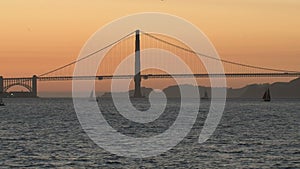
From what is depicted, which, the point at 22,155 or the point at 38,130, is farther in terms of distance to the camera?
the point at 38,130

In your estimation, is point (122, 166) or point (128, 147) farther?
point (128, 147)

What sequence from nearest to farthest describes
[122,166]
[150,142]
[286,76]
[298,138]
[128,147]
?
[122,166]
[128,147]
[150,142]
[298,138]
[286,76]

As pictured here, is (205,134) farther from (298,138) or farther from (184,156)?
(184,156)

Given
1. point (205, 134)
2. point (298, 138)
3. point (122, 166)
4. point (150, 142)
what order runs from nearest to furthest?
1. point (122, 166)
2. point (150, 142)
3. point (298, 138)
4. point (205, 134)

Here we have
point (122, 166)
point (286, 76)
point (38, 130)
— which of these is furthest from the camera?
point (286, 76)

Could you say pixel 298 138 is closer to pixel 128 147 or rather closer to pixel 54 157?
pixel 128 147

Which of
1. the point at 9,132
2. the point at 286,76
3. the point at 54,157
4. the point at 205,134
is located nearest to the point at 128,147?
the point at 54,157

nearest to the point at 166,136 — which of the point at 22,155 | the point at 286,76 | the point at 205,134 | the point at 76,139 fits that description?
the point at 205,134

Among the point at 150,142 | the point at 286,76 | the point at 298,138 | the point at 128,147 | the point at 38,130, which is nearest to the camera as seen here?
the point at 128,147
